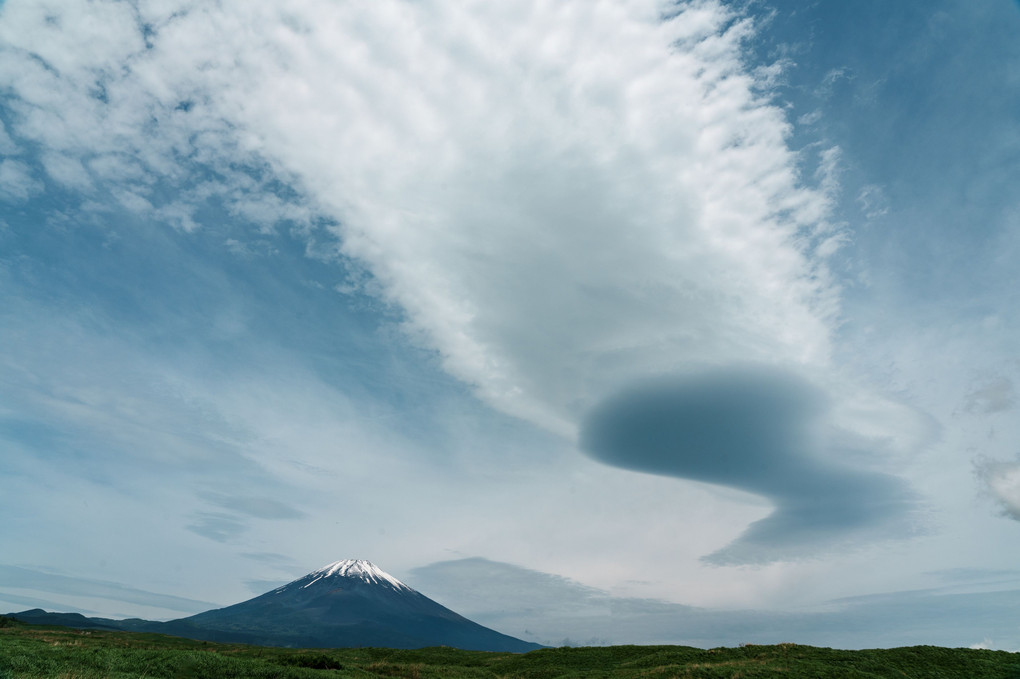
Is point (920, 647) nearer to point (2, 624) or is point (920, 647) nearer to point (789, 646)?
point (789, 646)

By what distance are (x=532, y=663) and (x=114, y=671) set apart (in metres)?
42.7

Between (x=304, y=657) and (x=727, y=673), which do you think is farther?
(x=304, y=657)

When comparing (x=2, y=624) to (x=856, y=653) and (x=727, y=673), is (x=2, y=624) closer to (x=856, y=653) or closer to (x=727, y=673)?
(x=727, y=673)

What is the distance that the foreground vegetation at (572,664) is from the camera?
115 feet

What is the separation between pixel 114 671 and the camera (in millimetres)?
33562

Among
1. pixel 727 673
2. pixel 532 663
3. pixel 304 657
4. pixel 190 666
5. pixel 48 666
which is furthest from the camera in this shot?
pixel 532 663

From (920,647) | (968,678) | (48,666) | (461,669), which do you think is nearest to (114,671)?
(48,666)

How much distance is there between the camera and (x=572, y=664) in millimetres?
60781

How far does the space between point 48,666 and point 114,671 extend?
3.38m

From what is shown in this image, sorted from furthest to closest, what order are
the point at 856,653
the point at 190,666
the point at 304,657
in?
the point at 304,657 < the point at 856,653 < the point at 190,666

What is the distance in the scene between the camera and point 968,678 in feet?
144

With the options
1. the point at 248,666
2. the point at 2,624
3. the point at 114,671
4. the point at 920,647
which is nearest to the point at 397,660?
the point at 248,666

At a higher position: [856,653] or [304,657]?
[856,653]

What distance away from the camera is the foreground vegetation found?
35125 mm
